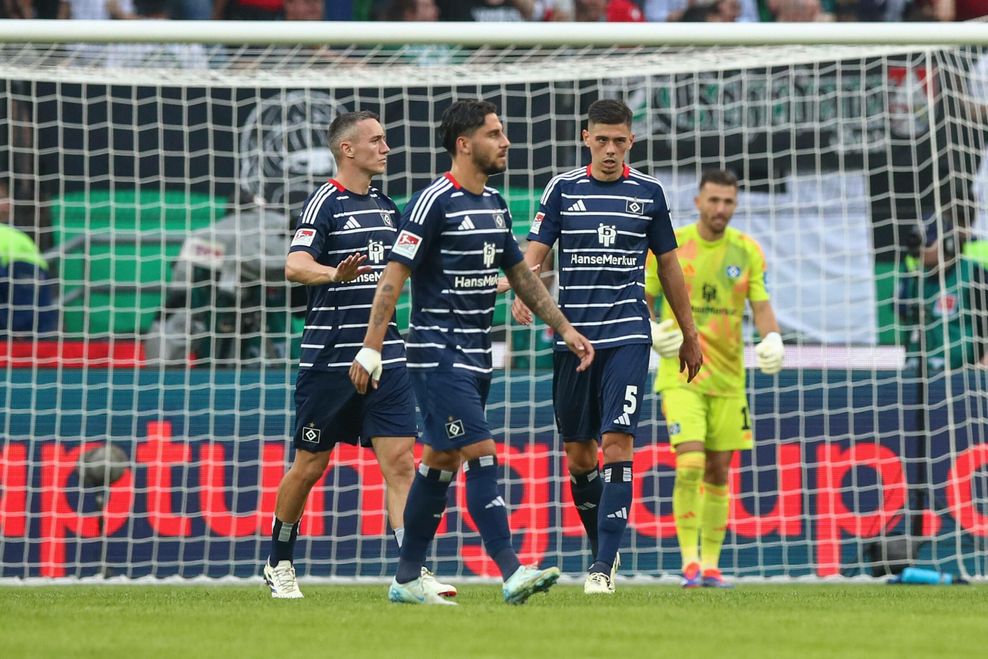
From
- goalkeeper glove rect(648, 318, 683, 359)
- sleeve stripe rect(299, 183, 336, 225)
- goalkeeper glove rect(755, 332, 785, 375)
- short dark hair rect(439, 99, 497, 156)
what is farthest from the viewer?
goalkeeper glove rect(755, 332, 785, 375)

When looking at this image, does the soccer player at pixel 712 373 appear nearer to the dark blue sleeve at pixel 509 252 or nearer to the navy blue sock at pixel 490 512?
the dark blue sleeve at pixel 509 252

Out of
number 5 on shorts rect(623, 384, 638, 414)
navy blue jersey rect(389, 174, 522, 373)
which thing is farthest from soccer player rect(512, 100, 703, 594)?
navy blue jersey rect(389, 174, 522, 373)

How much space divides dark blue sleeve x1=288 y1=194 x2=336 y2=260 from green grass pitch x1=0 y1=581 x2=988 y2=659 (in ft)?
5.18

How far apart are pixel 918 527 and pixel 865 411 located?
83 cm

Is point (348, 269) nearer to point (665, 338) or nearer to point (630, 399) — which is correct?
point (630, 399)

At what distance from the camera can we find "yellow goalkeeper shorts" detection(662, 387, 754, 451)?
847 centimetres

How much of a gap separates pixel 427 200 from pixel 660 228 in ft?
4.82

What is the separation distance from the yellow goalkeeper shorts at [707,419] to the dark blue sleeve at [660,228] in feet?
4.35

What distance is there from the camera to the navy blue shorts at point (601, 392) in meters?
7.10

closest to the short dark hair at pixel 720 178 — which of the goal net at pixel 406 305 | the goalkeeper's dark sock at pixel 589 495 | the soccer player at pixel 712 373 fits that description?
the soccer player at pixel 712 373

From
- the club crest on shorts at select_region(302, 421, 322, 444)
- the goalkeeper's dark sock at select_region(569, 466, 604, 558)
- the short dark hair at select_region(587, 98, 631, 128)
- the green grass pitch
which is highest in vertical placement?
the short dark hair at select_region(587, 98, 631, 128)

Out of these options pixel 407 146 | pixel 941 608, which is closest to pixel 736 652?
pixel 941 608

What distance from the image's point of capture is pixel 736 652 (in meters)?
4.84

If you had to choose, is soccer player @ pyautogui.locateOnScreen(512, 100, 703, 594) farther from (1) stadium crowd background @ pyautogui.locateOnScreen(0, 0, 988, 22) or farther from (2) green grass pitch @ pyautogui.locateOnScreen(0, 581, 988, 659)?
(1) stadium crowd background @ pyautogui.locateOnScreen(0, 0, 988, 22)
